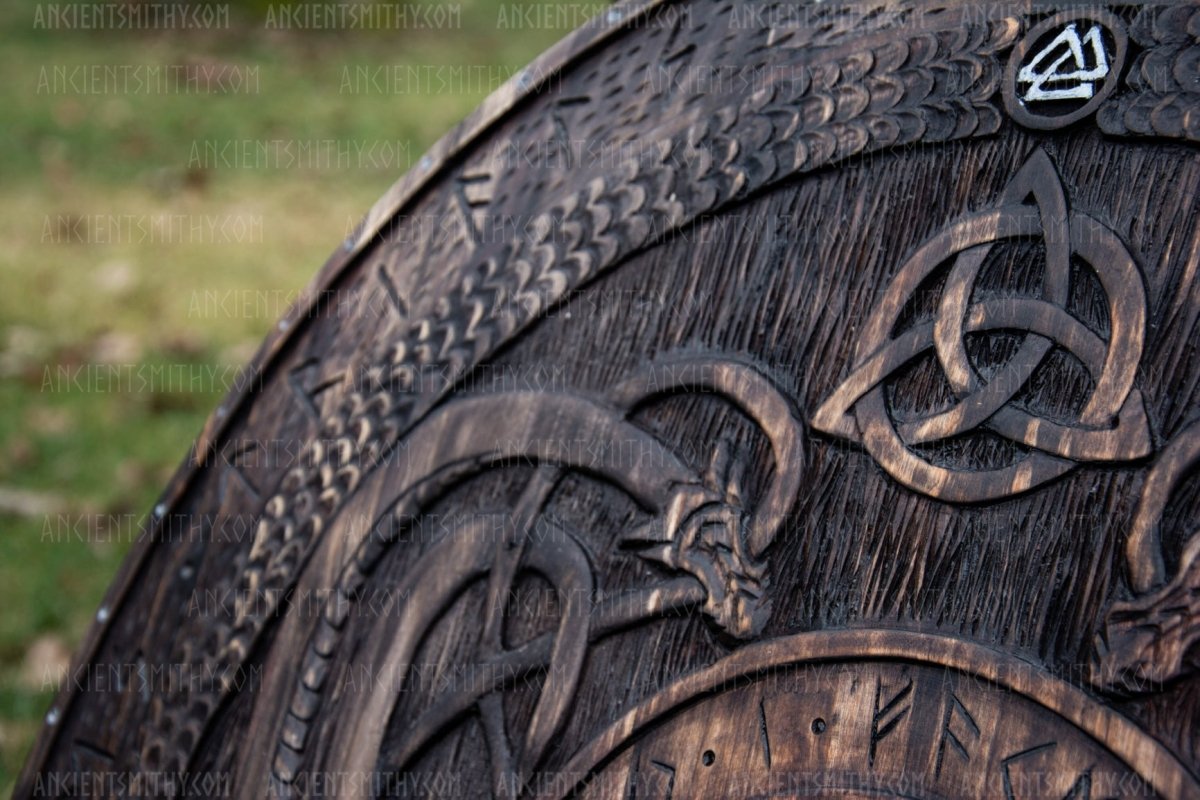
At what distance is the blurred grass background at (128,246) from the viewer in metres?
3.11

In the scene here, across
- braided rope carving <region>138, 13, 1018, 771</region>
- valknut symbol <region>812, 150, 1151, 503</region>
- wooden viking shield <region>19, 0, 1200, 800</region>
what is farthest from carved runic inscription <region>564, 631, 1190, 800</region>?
braided rope carving <region>138, 13, 1018, 771</region>

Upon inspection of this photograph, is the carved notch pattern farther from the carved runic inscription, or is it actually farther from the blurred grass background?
the blurred grass background

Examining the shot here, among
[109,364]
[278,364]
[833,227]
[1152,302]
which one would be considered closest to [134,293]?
[109,364]

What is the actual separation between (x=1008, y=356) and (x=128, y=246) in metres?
3.72

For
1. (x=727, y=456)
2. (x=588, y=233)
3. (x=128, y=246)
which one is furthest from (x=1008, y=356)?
(x=128, y=246)

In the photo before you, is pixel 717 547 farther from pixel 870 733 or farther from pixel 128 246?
pixel 128 246

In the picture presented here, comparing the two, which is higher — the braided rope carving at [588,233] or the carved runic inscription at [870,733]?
the braided rope carving at [588,233]

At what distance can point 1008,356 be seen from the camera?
1.09 meters

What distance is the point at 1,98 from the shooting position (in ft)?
17.0

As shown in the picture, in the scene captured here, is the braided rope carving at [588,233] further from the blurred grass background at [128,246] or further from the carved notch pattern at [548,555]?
the blurred grass background at [128,246]

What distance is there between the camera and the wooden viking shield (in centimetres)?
104

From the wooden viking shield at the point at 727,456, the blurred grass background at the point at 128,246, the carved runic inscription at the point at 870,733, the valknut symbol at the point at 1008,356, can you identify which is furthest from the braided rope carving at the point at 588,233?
the blurred grass background at the point at 128,246

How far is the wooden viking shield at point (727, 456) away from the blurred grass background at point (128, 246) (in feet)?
4.35

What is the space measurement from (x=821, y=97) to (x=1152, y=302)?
365 millimetres
